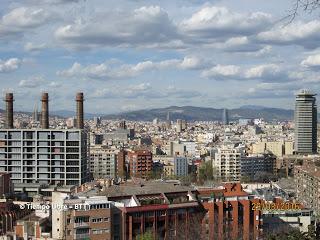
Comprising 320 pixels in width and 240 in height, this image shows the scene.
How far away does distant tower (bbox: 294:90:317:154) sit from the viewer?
7975 cm

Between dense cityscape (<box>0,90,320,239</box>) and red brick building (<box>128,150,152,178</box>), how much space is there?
85 mm

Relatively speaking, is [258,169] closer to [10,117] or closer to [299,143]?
[299,143]

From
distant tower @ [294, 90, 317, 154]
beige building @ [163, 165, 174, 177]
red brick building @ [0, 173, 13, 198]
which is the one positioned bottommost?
beige building @ [163, 165, 174, 177]

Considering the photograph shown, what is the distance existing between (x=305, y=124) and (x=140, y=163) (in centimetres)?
2959

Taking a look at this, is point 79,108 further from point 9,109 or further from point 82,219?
point 82,219

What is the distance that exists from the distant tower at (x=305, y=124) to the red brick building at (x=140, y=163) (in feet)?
81.3

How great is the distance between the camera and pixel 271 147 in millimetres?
80312

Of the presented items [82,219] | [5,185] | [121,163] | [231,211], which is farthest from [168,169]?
[82,219]

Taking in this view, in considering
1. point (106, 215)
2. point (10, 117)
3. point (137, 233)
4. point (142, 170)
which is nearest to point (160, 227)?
point (137, 233)

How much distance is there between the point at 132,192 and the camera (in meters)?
24.7

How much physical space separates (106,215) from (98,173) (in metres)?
38.8

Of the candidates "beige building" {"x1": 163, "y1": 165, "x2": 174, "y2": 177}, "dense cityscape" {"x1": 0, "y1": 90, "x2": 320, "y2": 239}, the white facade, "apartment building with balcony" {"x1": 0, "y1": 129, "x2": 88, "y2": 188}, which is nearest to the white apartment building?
"dense cityscape" {"x1": 0, "y1": 90, "x2": 320, "y2": 239}

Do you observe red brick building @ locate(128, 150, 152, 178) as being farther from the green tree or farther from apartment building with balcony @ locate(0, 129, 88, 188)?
apartment building with balcony @ locate(0, 129, 88, 188)

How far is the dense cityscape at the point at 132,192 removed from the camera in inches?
873
